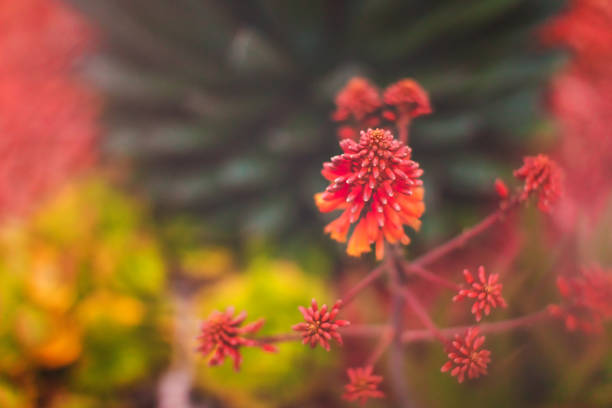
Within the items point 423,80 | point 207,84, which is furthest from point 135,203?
point 423,80

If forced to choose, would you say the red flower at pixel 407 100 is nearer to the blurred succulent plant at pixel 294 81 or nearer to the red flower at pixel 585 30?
the blurred succulent plant at pixel 294 81

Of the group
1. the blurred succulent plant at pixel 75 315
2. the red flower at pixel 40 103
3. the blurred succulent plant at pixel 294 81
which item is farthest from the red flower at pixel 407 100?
the red flower at pixel 40 103

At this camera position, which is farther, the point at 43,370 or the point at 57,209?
the point at 57,209

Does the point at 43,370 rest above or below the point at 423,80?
below

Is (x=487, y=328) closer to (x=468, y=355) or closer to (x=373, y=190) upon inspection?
(x=468, y=355)

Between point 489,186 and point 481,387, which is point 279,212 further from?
point 481,387

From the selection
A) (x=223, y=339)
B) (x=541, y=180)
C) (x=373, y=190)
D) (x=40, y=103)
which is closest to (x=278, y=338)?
(x=223, y=339)
